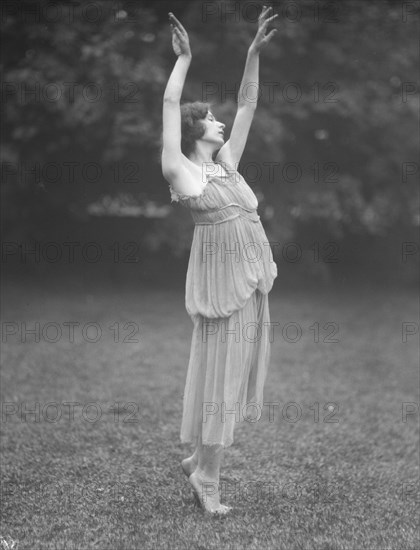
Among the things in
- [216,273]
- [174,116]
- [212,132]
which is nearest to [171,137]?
[174,116]

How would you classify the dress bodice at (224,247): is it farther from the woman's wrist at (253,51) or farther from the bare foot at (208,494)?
the bare foot at (208,494)

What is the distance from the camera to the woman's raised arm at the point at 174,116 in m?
3.33

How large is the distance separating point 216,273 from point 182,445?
1.86 metres

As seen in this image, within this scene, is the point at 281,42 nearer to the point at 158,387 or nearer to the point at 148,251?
the point at 148,251

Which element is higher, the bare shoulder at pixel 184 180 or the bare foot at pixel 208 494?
the bare shoulder at pixel 184 180

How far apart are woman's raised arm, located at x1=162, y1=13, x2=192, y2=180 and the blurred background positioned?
20.8ft

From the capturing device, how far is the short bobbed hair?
354 centimetres

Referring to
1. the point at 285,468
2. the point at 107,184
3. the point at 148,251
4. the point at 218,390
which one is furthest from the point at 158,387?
the point at 148,251

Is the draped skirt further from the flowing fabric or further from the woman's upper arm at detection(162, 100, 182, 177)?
the woman's upper arm at detection(162, 100, 182, 177)

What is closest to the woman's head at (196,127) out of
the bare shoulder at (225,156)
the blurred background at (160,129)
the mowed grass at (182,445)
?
the bare shoulder at (225,156)

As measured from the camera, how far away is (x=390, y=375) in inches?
274

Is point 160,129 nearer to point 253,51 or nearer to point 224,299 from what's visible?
point 253,51

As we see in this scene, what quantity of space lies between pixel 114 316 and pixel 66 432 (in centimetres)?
443

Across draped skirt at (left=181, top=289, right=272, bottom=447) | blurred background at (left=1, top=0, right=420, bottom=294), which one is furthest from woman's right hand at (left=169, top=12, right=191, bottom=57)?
blurred background at (left=1, top=0, right=420, bottom=294)
